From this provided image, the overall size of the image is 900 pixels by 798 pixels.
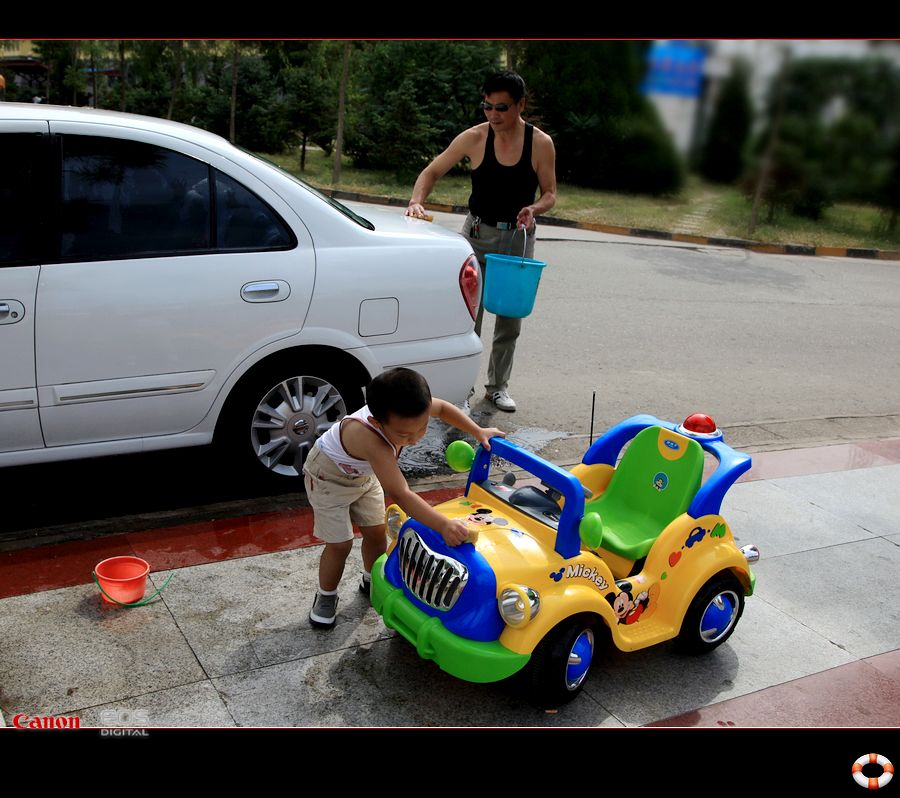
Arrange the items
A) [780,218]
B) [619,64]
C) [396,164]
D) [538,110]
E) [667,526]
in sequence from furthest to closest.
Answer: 1. [396,164]
2. [780,218]
3. [538,110]
4. [619,64]
5. [667,526]

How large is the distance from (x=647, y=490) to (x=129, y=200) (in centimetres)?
248

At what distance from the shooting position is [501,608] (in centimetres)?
291

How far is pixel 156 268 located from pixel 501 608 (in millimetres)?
2133

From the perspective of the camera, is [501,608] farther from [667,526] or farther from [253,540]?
[253,540]

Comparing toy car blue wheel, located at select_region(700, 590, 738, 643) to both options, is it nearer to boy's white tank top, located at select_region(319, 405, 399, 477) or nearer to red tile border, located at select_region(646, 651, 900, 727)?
red tile border, located at select_region(646, 651, 900, 727)

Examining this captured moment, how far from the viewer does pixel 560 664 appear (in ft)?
9.86

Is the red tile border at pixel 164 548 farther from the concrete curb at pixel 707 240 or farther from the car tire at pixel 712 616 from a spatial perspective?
the concrete curb at pixel 707 240

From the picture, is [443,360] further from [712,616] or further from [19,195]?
[19,195]

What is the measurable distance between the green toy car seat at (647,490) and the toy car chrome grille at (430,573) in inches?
29.0

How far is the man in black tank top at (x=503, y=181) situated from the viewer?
5.69 m

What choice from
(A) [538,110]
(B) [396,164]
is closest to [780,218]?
(A) [538,110]

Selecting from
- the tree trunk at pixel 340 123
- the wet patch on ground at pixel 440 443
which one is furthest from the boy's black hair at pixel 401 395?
the tree trunk at pixel 340 123

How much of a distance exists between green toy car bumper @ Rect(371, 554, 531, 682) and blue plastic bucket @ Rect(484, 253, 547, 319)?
273 cm

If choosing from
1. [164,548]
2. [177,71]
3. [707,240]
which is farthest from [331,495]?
[177,71]
